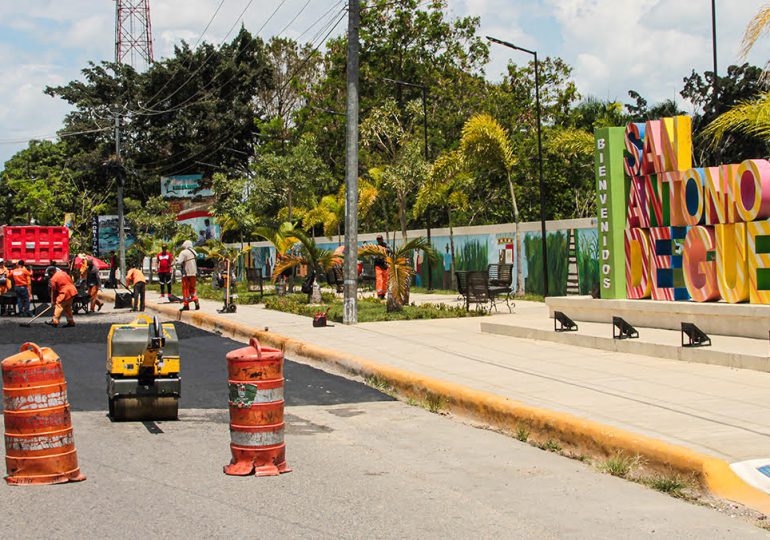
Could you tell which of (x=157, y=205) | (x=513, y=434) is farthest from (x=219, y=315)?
(x=157, y=205)

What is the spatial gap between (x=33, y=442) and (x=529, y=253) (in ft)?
83.3

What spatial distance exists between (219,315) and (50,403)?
17860mm

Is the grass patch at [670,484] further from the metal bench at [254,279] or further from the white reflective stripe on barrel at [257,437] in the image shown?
the metal bench at [254,279]

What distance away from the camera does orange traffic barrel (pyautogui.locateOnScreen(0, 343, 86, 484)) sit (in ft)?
24.7

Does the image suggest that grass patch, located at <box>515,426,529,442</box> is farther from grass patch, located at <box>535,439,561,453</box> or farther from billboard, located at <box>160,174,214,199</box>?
billboard, located at <box>160,174,214,199</box>

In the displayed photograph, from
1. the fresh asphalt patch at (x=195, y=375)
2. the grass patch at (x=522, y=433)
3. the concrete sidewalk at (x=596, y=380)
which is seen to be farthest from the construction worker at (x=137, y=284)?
the grass patch at (x=522, y=433)

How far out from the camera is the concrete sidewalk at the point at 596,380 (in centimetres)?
892

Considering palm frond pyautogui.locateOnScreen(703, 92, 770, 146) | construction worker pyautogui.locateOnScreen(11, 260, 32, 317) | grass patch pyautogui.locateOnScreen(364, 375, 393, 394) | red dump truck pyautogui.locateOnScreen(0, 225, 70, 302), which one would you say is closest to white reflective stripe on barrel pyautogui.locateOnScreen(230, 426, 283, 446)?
grass patch pyautogui.locateOnScreen(364, 375, 393, 394)

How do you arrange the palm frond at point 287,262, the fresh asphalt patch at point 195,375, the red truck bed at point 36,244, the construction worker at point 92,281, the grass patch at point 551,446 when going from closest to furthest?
the grass patch at point 551,446, the fresh asphalt patch at point 195,375, the palm frond at point 287,262, the construction worker at point 92,281, the red truck bed at point 36,244

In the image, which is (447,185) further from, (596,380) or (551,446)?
(551,446)

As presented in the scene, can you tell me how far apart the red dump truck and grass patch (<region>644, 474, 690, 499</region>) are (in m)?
33.3

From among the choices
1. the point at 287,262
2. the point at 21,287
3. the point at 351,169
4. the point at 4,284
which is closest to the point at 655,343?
the point at 351,169

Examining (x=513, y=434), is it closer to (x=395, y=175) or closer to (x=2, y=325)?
(x=2, y=325)

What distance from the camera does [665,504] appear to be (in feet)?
23.3
